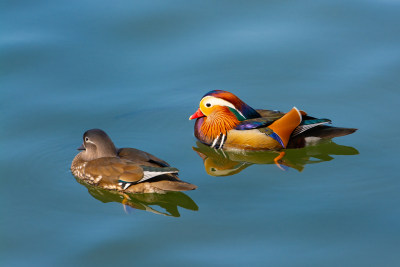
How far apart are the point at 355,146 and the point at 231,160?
162 centimetres

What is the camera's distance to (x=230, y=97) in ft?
39.3

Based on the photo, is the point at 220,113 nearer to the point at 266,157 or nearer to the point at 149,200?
the point at 266,157

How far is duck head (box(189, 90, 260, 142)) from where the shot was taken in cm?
1190

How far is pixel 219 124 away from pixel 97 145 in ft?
6.17

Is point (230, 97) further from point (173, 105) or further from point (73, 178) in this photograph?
point (73, 178)

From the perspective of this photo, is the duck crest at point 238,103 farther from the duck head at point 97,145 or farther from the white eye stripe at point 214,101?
the duck head at point 97,145

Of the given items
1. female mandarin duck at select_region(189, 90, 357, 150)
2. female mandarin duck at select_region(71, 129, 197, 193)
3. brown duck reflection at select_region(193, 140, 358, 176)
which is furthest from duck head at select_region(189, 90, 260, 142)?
female mandarin duck at select_region(71, 129, 197, 193)

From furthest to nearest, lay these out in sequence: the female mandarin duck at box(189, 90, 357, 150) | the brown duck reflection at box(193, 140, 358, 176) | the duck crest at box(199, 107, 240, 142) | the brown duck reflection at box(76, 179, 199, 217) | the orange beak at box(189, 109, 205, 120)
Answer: the orange beak at box(189, 109, 205, 120) → the duck crest at box(199, 107, 240, 142) → the female mandarin duck at box(189, 90, 357, 150) → the brown duck reflection at box(193, 140, 358, 176) → the brown duck reflection at box(76, 179, 199, 217)

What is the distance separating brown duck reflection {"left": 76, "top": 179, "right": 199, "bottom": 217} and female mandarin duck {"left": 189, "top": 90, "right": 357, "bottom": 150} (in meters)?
1.57

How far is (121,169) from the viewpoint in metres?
10.5

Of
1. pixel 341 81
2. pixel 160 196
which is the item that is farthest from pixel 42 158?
pixel 341 81

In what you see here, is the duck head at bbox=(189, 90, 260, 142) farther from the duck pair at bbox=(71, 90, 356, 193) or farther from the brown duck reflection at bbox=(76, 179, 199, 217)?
the brown duck reflection at bbox=(76, 179, 199, 217)

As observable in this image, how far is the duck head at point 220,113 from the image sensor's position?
11898 mm

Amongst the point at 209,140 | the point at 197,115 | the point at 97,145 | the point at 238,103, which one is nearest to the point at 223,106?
the point at 238,103
